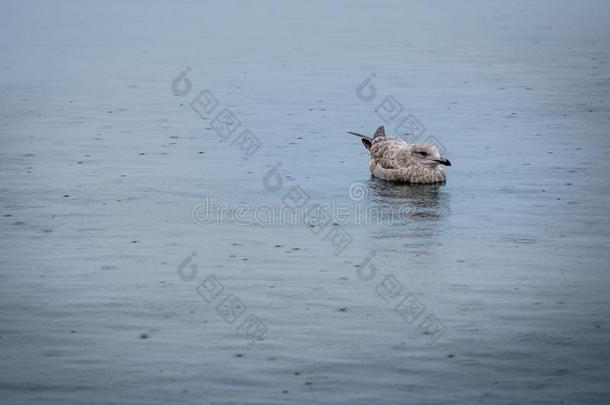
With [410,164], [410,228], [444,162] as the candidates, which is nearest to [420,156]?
[410,164]

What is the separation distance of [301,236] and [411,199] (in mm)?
2459

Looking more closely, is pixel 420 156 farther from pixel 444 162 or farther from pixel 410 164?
pixel 444 162

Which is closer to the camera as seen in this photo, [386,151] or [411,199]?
[411,199]

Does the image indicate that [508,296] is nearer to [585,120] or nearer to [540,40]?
[585,120]

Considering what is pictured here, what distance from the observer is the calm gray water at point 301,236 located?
10359 millimetres

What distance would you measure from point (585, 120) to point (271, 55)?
10638 mm

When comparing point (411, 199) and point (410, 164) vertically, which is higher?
point (410, 164)

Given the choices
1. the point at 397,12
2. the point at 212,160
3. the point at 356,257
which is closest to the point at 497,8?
the point at 397,12

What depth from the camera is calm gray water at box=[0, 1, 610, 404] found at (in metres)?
10.4

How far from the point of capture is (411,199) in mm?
16625

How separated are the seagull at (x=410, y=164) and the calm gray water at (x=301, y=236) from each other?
0.25m

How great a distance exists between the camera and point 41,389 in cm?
998

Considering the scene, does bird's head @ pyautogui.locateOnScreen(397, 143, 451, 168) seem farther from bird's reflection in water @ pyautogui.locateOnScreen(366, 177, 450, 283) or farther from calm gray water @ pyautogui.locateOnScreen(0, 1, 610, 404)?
calm gray water @ pyautogui.locateOnScreen(0, 1, 610, 404)

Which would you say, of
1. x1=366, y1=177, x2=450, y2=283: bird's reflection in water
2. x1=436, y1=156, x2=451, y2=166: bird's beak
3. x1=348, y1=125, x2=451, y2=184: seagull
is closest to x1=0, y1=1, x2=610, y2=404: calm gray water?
x1=366, y1=177, x2=450, y2=283: bird's reflection in water
